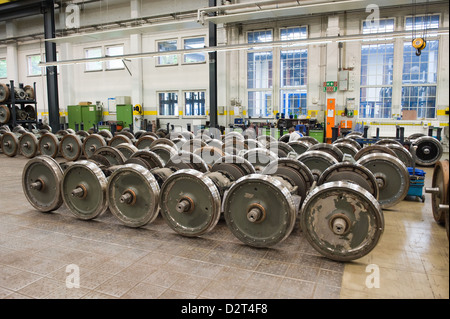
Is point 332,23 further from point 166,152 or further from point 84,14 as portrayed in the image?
point 84,14

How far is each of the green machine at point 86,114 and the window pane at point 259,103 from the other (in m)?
7.76

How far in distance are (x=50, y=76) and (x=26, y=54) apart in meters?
5.74

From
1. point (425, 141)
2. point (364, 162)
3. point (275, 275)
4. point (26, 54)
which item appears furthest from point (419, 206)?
point (26, 54)

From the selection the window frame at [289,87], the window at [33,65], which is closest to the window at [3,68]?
the window at [33,65]

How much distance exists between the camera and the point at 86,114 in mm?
16500

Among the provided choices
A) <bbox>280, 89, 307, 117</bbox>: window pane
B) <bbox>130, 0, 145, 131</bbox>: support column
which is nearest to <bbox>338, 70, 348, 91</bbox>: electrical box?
<bbox>280, 89, 307, 117</bbox>: window pane

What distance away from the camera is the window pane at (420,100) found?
38.2 ft

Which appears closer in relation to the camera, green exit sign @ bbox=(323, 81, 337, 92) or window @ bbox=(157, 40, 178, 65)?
green exit sign @ bbox=(323, 81, 337, 92)

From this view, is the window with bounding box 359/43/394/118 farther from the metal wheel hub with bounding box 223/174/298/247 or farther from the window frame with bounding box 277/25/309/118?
the metal wheel hub with bounding box 223/174/298/247

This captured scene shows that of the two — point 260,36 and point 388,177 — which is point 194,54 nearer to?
point 260,36

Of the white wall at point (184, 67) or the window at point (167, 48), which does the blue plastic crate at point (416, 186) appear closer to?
the white wall at point (184, 67)

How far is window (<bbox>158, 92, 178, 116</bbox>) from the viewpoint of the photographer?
50.7 feet

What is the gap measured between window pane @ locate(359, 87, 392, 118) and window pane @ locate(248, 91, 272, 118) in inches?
141

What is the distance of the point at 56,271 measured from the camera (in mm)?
2998
